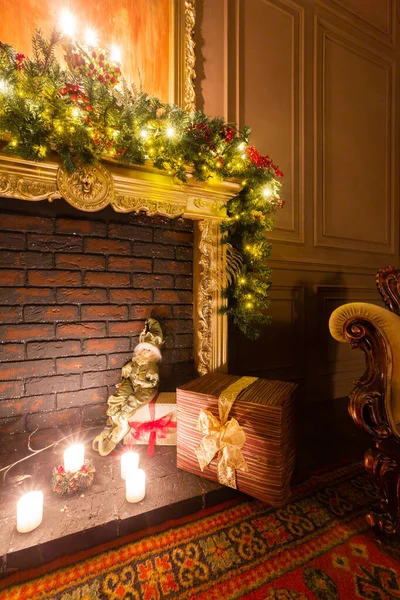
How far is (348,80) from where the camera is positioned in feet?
8.00

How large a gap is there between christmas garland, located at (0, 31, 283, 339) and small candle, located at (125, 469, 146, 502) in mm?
915

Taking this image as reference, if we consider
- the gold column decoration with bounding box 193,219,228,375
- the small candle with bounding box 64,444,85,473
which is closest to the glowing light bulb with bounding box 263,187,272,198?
the gold column decoration with bounding box 193,219,228,375

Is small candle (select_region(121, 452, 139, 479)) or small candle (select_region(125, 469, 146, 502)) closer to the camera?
small candle (select_region(125, 469, 146, 502))

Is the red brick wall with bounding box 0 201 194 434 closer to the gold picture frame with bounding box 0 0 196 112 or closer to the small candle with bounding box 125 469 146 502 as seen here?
the small candle with bounding box 125 469 146 502

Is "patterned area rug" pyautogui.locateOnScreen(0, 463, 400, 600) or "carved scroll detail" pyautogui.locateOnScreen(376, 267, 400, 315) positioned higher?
"carved scroll detail" pyautogui.locateOnScreen(376, 267, 400, 315)

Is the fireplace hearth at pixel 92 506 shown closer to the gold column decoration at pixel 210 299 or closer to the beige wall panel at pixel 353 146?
the gold column decoration at pixel 210 299

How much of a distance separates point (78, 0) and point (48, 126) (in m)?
0.92

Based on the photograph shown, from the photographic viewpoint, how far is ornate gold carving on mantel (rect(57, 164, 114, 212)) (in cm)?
129

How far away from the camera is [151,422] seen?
1.37 m

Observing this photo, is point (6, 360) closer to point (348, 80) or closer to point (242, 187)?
point (242, 187)

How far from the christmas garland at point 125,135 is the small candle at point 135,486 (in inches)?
36.0

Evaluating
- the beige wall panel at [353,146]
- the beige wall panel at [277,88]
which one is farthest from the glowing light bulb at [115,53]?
the beige wall panel at [353,146]

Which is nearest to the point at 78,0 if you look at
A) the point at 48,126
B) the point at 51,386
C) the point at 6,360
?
the point at 48,126

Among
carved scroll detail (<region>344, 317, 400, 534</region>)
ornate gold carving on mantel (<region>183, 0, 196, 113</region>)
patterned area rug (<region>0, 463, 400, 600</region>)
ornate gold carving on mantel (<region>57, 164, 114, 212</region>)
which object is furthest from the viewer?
ornate gold carving on mantel (<region>183, 0, 196, 113</region>)
